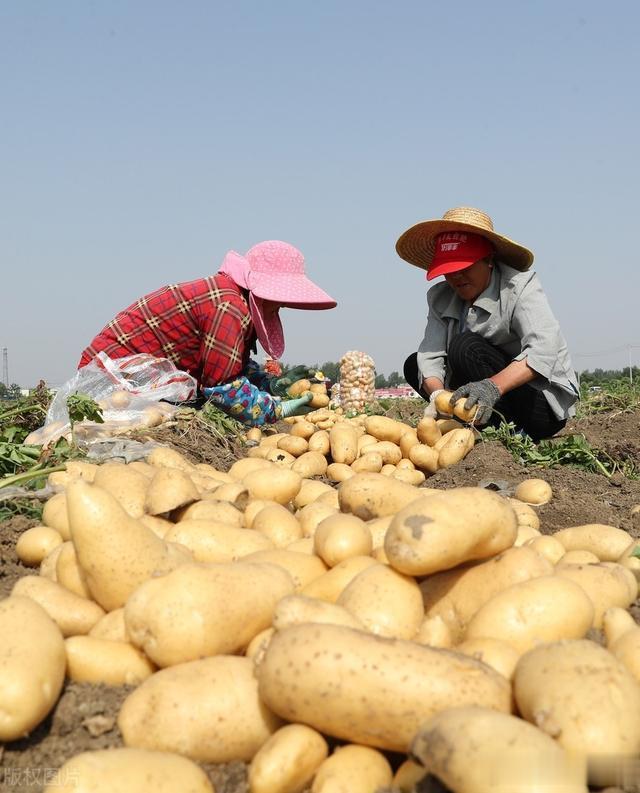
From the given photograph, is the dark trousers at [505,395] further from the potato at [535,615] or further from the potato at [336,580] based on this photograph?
the potato at [535,615]

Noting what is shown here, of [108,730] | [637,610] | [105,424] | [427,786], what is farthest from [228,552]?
[105,424]

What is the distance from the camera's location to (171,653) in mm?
1920

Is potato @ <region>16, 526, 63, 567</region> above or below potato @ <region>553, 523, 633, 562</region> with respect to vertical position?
above

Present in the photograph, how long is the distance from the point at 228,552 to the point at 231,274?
4193mm

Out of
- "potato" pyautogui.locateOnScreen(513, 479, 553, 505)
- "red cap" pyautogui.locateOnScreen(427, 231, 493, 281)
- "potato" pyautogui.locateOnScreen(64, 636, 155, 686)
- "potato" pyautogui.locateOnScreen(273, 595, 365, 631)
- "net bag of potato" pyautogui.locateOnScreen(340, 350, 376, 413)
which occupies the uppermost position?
"red cap" pyautogui.locateOnScreen(427, 231, 493, 281)

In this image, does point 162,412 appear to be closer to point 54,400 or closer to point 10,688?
point 54,400

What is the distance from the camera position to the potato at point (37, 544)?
2.77 meters

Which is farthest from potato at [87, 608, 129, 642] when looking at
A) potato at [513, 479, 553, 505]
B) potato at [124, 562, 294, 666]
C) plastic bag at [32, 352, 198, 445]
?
plastic bag at [32, 352, 198, 445]

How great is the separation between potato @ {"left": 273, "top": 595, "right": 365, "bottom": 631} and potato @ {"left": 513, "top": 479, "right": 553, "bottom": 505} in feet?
7.74

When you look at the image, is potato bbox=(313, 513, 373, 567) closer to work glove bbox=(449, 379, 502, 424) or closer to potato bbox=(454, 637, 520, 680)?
potato bbox=(454, 637, 520, 680)

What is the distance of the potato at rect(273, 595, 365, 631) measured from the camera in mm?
1891

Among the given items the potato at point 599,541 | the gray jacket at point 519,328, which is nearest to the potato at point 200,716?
the potato at point 599,541

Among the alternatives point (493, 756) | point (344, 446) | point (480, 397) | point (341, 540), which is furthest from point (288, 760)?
point (480, 397)

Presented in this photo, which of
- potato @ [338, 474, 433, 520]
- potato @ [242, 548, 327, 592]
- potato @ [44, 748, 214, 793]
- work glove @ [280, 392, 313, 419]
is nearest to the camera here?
potato @ [44, 748, 214, 793]
